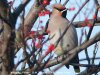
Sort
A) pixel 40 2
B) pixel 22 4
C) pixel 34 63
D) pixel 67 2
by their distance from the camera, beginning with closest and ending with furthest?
pixel 34 63, pixel 22 4, pixel 40 2, pixel 67 2

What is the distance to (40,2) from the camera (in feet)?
10.6

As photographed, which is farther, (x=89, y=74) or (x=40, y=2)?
(x=40, y=2)

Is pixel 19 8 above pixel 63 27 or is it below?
above

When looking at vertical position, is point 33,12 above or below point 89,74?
above

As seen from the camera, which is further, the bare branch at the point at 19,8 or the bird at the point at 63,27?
the bird at the point at 63,27

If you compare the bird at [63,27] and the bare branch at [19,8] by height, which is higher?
the bare branch at [19,8]

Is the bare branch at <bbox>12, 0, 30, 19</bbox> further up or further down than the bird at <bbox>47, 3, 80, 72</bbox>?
further up

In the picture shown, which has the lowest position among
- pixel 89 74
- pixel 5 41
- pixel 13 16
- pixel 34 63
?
pixel 89 74

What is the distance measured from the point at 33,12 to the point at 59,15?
2.80 metres

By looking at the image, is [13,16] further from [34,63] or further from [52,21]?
[52,21]

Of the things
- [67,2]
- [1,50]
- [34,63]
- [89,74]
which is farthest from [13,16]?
[67,2]

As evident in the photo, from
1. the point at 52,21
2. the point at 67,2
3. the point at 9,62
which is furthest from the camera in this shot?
the point at 52,21

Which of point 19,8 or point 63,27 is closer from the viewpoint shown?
point 19,8

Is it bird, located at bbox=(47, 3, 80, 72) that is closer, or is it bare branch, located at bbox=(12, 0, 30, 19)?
bare branch, located at bbox=(12, 0, 30, 19)
